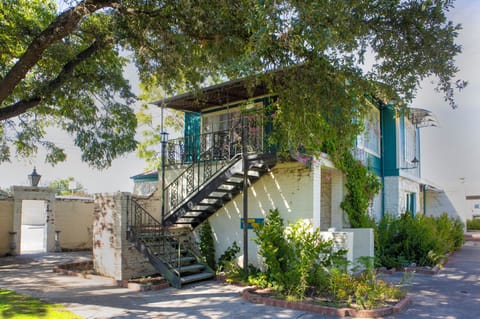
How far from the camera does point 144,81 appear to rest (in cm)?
965

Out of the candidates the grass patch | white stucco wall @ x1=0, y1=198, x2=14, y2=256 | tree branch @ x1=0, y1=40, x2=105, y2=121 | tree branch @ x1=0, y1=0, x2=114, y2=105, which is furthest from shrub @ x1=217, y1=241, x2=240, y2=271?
white stucco wall @ x1=0, y1=198, x2=14, y2=256

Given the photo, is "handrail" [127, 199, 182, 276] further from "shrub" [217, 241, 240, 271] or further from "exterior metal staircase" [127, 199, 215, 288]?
"shrub" [217, 241, 240, 271]

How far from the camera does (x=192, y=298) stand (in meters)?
8.49

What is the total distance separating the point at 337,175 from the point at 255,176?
9.38ft

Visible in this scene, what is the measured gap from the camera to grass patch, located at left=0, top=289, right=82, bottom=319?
6957mm

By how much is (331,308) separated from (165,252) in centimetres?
498

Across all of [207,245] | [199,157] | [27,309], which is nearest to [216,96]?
[199,157]

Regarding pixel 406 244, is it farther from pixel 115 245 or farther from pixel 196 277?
pixel 115 245

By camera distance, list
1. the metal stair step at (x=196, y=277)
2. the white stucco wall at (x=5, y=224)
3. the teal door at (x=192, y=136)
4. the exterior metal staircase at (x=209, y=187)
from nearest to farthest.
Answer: the metal stair step at (x=196, y=277), the exterior metal staircase at (x=209, y=187), the teal door at (x=192, y=136), the white stucco wall at (x=5, y=224)

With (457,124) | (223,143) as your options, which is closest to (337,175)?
(223,143)

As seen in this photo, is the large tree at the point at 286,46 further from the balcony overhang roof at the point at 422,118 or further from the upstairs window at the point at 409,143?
the balcony overhang roof at the point at 422,118

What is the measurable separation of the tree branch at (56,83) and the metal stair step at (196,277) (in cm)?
553

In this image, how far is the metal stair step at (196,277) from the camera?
31.6 ft

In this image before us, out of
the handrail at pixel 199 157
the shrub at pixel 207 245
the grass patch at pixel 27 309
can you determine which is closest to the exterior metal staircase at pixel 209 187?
the handrail at pixel 199 157
